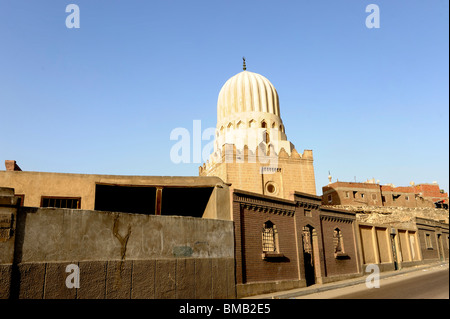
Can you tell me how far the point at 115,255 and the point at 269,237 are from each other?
783cm

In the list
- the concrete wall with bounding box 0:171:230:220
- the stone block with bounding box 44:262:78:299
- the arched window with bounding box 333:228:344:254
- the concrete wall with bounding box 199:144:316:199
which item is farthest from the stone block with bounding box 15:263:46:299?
the concrete wall with bounding box 199:144:316:199

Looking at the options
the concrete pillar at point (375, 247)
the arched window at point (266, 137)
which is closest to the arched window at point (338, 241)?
the concrete pillar at point (375, 247)

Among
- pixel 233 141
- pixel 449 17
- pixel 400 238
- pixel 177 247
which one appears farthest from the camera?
pixel 233 141

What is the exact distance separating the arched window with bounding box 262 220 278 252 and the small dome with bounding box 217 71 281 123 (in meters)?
19.4

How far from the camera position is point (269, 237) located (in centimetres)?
1636

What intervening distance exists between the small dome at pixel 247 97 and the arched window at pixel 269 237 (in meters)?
19.4

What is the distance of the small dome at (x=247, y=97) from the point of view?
34.5 meters

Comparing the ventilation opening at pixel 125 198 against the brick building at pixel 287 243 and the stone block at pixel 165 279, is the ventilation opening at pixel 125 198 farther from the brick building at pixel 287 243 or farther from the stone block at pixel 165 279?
the brick building at pixel 287 243

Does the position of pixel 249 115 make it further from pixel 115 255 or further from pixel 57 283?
pixel 57 283

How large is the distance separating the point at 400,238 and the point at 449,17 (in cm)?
2655
